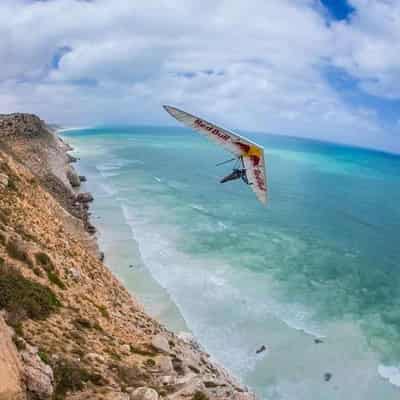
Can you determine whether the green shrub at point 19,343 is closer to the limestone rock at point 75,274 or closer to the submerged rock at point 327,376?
the limestone rock at point 75,274

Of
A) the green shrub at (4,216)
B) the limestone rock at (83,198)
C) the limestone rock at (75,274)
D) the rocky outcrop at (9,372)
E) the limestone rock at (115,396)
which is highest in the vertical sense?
the rocky outcrop at (9,372)

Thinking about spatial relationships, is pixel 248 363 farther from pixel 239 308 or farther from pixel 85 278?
pixel 85 278

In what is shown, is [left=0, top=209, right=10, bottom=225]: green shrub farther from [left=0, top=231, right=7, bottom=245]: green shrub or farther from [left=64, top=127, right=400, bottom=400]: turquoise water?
[left=64, top=127, right=400, bottom=400]: turquoise water

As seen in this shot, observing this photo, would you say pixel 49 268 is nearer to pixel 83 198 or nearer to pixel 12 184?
pixel 12 184

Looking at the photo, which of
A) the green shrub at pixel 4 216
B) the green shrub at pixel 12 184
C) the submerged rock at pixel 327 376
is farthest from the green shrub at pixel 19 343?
the submerged rock at pixel 327 376

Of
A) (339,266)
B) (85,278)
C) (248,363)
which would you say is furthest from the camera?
(339,266)

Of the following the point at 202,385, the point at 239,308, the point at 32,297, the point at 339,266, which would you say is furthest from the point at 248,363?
the point at 339,266

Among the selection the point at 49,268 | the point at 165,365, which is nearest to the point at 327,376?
the point at 165,365
